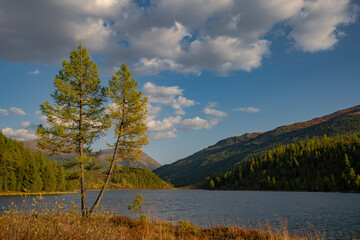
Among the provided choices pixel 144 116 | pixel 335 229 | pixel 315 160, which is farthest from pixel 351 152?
pixel 144 116

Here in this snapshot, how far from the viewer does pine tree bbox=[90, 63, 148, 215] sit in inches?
981

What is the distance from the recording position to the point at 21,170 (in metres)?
103

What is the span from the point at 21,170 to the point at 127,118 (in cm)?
10205

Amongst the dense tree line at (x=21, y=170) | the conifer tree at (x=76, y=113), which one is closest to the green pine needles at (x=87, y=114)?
the conifer tree at (x=76, y=113)

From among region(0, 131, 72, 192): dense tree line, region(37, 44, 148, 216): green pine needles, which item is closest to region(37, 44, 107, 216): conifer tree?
region(37, 44, 148, 216): green pine needles

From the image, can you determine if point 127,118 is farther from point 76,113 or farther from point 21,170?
point 21,170

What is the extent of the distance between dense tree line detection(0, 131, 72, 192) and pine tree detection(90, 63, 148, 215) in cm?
6987

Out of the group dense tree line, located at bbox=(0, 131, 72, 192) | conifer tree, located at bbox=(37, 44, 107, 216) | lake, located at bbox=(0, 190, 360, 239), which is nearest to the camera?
conifer tree, located at bbox=(37, 44, 107, 216)

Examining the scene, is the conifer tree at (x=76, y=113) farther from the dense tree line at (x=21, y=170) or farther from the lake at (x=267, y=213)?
the dense tree line at (x=21, y=170)

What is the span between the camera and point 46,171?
119 metres

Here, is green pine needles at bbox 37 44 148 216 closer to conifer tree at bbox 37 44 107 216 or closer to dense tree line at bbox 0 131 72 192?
conifer tree at bbox 37 44 107 216

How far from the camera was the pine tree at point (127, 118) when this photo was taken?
24.9 meters

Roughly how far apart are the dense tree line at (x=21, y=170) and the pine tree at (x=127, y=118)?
69.9 meters

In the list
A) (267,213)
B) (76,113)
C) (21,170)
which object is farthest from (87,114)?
(21,170)
